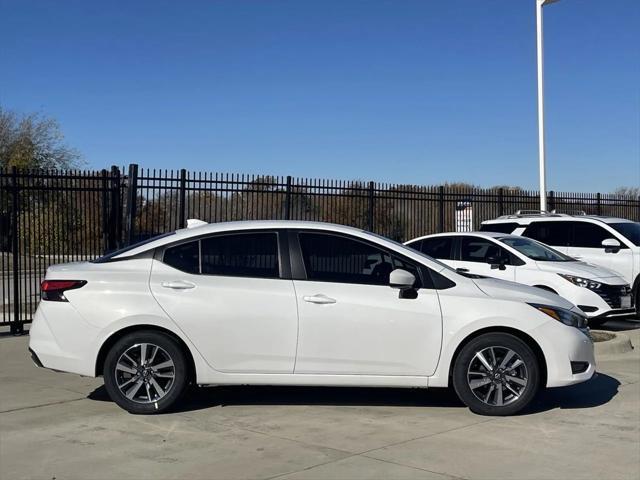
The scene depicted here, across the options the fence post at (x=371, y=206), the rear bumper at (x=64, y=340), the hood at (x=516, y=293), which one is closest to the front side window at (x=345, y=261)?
the hood at (x=516, y=293)

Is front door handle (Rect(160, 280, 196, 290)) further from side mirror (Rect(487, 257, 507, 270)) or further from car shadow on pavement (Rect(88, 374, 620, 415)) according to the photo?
side mirror (Rect(487, 257, 507, 270))

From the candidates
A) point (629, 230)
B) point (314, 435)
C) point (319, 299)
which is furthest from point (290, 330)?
point (629, 230)

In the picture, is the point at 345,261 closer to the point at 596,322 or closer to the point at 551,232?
the point at 596,322

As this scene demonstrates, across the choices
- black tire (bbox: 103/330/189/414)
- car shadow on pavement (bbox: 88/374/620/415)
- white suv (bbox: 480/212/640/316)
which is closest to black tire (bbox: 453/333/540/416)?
car shadow on pavement (bbox: 88/374/620/415)

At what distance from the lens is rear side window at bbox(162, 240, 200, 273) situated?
258 inches

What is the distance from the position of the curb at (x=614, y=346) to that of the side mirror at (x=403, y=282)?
425 cm

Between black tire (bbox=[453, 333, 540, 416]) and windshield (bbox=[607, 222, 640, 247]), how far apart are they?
756cm

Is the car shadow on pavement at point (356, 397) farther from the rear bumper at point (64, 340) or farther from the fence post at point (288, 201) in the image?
the fence post at point (288, 201)

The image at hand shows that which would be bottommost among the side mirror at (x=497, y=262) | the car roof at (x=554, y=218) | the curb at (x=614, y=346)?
the curb at (x=614, y=346)

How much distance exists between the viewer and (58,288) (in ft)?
21.2

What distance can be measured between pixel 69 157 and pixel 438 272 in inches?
1124

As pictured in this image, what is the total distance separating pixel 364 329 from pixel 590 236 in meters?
8.38

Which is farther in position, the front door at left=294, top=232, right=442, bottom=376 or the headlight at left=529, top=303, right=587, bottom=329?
the headlight at left=529, top=303, right=587, bottom=329

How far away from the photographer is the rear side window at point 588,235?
13.3 m
